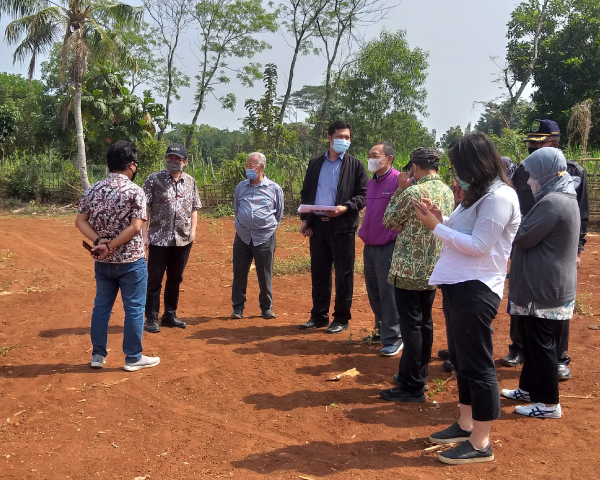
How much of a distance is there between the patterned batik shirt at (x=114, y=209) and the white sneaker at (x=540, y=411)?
3.08 metres

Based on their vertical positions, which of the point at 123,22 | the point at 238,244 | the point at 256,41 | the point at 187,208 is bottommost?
the point at 238,244

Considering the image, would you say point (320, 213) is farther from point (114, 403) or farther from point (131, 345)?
point (114, 403)

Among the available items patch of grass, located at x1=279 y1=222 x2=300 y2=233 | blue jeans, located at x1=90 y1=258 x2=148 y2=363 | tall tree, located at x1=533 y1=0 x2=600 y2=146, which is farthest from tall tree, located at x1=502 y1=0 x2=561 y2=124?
blue jeans, located at x1=90 y1=258 x2=148 y2=363

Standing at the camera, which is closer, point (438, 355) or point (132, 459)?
point (132, 459)

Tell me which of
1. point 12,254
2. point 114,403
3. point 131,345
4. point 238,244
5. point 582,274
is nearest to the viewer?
point 114,403

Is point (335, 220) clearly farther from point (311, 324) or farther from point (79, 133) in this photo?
point (79, 133)

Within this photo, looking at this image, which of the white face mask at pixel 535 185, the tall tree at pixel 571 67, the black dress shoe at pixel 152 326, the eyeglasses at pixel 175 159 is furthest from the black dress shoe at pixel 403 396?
the tall tree at pixel 571 67

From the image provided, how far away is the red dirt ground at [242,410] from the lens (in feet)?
10.2

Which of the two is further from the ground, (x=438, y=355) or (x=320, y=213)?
(x=320, y=213)

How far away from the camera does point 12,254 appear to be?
1045cm

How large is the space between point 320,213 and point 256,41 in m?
26.7

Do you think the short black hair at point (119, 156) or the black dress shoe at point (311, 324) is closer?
the short black hair at point (119, 156)

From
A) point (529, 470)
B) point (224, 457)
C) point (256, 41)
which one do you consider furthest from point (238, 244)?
point (256, 41)

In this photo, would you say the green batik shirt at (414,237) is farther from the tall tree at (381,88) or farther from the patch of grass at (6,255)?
the tall tree at (381,88)
